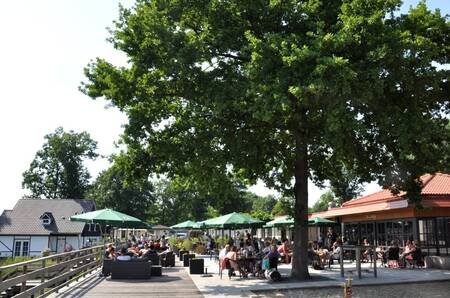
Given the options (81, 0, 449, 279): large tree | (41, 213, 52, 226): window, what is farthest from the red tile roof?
(41, 213, 52, 226): window

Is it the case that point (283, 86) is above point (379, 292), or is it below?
above

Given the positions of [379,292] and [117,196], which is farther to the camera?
[117,196]

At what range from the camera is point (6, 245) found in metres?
53.8

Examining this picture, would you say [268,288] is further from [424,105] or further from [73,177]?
[73,177]

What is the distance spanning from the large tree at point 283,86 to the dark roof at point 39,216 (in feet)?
141

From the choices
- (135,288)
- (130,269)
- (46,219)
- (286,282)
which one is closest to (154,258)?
(130,269)

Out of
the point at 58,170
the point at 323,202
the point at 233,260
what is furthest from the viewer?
the point at 323,202

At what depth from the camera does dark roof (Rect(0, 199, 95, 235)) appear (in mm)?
55031

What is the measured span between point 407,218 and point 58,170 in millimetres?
68414

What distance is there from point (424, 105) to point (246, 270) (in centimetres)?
903

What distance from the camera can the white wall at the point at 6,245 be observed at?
53469mm

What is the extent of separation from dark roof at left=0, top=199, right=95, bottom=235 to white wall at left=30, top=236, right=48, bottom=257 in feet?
2.18

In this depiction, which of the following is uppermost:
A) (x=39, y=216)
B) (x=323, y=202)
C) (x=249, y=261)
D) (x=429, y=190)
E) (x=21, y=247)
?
(x=323, y=202)

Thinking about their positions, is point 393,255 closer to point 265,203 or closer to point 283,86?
point 283,86
